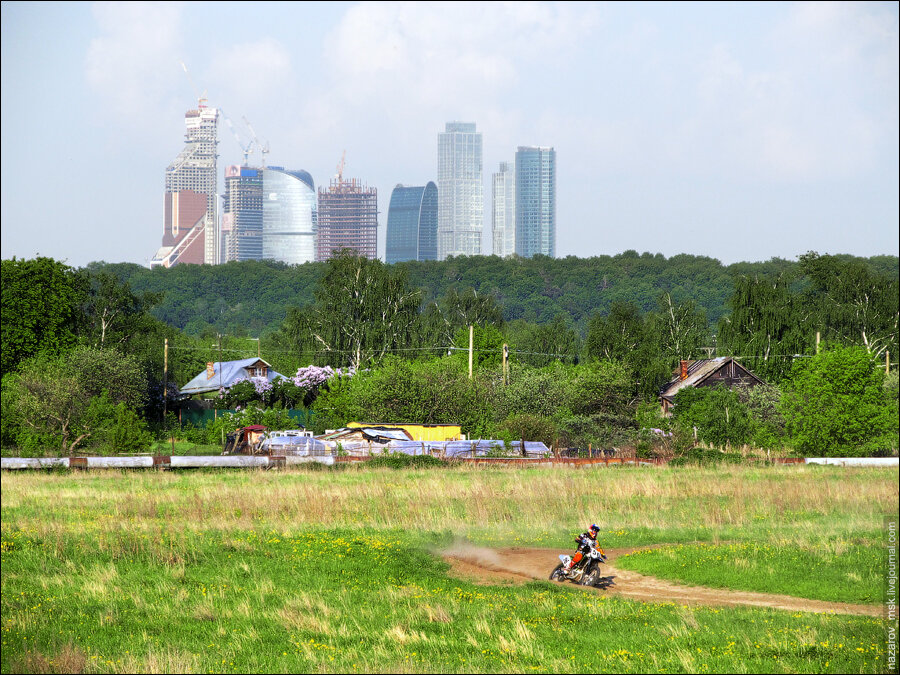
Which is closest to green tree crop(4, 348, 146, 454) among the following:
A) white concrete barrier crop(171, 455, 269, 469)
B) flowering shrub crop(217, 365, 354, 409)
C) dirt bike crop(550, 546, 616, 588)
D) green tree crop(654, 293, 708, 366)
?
white concrete barrier crop(171, 455, 269, 469)

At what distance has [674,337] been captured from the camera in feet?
305

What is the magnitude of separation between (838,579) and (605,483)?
1831 centimetres

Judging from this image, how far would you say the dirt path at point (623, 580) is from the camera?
59.2 feet

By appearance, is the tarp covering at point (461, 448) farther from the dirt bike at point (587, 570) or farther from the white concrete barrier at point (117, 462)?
the dirt bike at point (587, 570)

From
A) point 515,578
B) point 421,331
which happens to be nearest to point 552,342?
point 421,331

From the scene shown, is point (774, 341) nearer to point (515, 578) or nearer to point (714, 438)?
point (714, 438)

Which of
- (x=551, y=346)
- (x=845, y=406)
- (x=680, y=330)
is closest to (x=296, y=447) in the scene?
(x=845, y=406)

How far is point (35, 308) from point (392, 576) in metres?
56.0

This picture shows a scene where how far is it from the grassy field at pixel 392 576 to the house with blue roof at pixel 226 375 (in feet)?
156

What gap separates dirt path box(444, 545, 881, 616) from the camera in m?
18.0

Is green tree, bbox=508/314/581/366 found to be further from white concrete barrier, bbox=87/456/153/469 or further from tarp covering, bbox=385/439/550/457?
white concrete barrier, bbox=87/456/153/469

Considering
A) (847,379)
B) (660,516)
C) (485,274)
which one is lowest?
(660,516)

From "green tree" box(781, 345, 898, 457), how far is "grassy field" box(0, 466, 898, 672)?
22.8 ft

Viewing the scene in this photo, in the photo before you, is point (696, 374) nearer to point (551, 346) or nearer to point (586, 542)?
point (551, 346)
